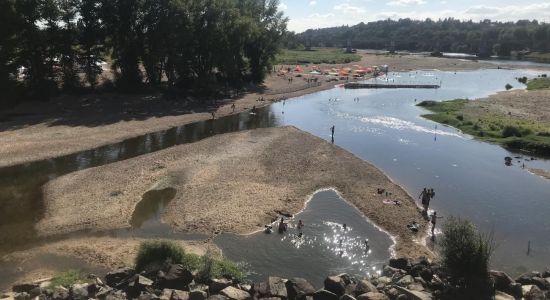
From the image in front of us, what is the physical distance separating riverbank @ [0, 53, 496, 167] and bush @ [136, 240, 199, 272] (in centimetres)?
3080

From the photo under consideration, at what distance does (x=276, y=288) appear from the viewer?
23.7 m

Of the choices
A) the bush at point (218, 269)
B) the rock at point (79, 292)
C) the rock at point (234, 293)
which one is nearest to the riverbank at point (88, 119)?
the rock at point (79, 292)

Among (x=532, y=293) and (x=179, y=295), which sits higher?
(x=179, y=295)

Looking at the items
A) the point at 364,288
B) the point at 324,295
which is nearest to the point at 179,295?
the point at 324,295

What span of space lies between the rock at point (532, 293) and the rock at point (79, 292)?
22837 mm

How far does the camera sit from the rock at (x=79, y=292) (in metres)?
22.5

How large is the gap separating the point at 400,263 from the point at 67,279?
1975 centimetres

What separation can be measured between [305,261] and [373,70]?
144 metres

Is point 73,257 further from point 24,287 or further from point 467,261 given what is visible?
point 467,261

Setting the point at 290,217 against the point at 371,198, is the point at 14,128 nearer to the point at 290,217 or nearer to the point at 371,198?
the point at 290,217

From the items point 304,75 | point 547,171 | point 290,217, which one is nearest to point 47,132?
point 290,217

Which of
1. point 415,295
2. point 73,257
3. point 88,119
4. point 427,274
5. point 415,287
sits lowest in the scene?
point 73,257

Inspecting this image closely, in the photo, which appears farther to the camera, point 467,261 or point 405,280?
point 405,280

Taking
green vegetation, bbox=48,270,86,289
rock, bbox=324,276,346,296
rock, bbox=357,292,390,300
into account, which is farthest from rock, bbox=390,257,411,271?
green vegetation, bbox=48,270,86,289
